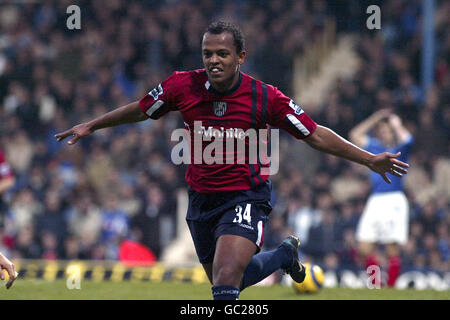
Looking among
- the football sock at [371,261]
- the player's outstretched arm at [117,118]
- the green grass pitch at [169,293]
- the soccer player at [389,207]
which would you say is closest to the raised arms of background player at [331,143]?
the player's outstretched arm at [117,118]

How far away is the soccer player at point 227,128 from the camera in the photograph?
6469 mm

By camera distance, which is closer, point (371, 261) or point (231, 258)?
point (231, 258)

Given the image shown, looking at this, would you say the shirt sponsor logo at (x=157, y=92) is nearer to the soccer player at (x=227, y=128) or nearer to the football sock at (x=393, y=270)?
the soccer player at (x=227, y=128)

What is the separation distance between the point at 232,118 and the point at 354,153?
3.12 feet

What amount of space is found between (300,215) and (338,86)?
3705 millimetres

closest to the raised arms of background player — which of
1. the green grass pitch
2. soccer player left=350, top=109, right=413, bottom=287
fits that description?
the green grass pitch

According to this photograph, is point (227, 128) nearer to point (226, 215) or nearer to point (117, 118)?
point (226, 215)

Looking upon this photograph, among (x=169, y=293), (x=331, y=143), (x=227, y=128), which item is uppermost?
(x=227, y=128)

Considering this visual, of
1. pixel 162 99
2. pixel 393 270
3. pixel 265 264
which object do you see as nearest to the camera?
pixel 162 99

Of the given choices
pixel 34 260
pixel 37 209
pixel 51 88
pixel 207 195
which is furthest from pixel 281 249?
pixel 51 88

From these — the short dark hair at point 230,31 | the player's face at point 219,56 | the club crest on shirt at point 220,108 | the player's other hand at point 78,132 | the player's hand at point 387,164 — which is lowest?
the player's hand at point 387,164

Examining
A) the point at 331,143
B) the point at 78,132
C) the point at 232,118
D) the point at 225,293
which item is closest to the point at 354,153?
the point at 331,143

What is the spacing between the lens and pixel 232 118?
6.57 m

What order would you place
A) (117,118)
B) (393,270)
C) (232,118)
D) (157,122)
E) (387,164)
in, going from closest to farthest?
(387,164), (232,118), (117,118), (393,270), (157,122)
